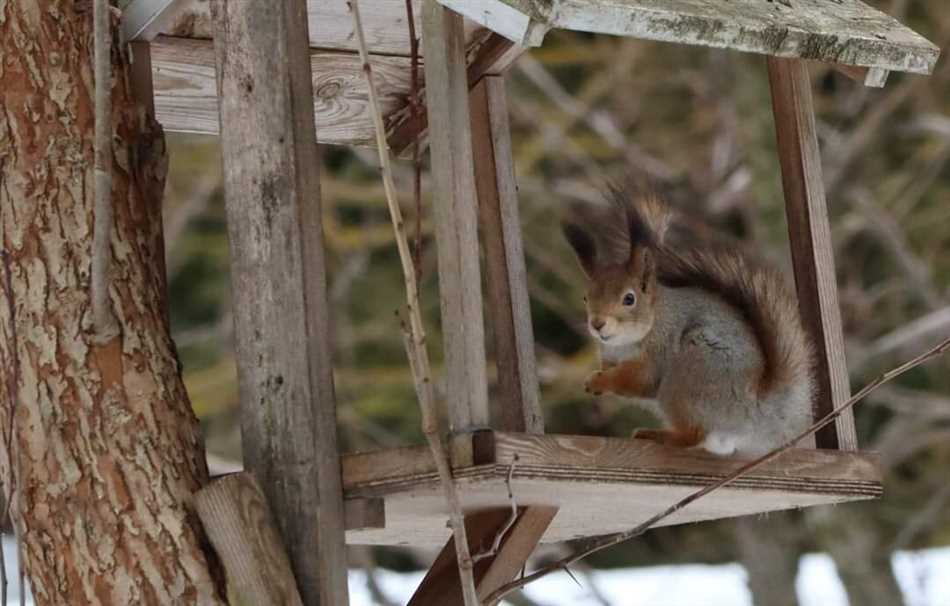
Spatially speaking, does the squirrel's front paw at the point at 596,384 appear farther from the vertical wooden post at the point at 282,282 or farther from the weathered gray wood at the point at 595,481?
the vertical wooden post at the point at 282,282

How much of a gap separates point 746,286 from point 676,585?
369 cm

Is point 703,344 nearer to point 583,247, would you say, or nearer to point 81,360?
point 583,247

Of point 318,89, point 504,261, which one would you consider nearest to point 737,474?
point 504,261

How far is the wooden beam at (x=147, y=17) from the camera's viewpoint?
233cm

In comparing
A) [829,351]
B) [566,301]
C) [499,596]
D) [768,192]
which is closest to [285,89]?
[499,596]

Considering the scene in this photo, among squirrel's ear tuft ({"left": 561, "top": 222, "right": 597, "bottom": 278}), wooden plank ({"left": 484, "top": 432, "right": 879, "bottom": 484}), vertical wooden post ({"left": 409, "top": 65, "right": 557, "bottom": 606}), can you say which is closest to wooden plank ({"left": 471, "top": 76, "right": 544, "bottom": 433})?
vertical wooden post ({"left": 409, "top": 65, "right": 557, "bottom": 606})

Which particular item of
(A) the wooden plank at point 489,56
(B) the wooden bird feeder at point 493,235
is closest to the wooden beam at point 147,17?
(B) the wooden bird feeder at point 493,235

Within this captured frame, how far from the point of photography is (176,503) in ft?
6.77

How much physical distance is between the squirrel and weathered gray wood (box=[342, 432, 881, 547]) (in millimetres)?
64

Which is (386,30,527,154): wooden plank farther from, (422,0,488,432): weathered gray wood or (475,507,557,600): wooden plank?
(475,507,557,600): wooden plank

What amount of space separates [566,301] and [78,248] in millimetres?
4048

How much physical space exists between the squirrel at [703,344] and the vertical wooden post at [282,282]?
1.48 ft

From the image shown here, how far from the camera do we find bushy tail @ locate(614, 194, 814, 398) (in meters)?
2.32

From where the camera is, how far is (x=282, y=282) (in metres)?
2.12
